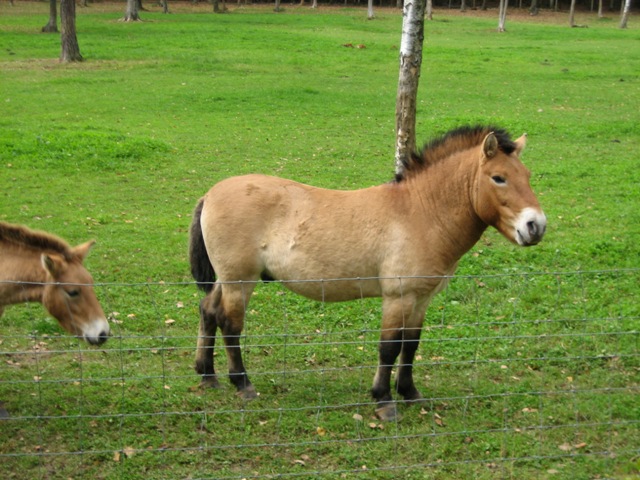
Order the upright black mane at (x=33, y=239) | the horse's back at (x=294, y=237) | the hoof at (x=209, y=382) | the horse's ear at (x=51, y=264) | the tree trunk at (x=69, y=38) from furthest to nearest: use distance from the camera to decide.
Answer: the tree trunk at (x=69, y=38) → the hoof at (x=209, y=382) → the horse's back at (x=294, y=237) → the upright black mane at (x=33, y=239) → the horse's ear at (x=51, y=264)

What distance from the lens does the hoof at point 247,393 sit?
6.27 meters

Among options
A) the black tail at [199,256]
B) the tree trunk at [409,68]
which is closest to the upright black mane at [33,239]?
the black tail at [199,256]

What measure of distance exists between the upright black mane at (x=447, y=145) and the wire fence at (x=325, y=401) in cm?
119

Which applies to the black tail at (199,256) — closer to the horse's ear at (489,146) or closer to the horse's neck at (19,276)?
the horse's neck at (19,276)

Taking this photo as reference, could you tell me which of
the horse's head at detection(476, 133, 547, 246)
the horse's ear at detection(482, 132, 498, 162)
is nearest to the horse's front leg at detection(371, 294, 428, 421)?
the horse's head at detection(476, 133, 547, 246)

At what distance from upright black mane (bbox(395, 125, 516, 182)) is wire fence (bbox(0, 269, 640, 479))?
119cm

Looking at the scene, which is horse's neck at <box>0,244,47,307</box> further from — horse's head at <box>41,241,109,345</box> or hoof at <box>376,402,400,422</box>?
hoof at <box>376,402,400,422</box>

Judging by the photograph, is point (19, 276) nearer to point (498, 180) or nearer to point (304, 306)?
point (304, 306)

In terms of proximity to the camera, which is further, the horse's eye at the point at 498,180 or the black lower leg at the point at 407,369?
the black lower leg at the point at 407,369

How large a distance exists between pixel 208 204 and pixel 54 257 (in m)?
1.33

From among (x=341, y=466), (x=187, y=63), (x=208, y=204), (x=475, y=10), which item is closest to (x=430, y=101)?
(x=187, y=63)

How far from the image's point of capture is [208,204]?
20.9ft

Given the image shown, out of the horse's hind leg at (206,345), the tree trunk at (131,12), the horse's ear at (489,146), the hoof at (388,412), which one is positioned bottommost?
→ the hoof at (388,412)

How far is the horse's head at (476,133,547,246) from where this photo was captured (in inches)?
220
